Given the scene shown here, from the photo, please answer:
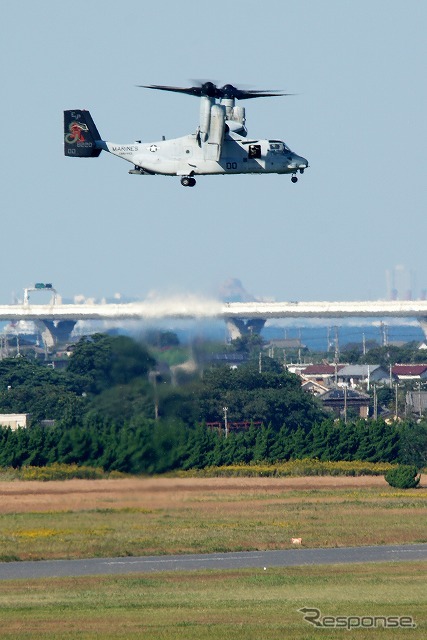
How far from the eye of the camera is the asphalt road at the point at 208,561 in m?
54.0

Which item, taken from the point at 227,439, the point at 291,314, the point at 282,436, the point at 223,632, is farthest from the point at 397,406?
the point at 223,632

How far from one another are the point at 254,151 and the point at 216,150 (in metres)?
1.58

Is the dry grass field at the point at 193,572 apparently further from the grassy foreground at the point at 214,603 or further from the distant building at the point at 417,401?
the distant building at the point at 417,401

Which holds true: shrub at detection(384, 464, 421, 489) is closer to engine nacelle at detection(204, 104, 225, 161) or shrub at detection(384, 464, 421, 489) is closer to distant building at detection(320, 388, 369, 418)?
engine nacelle at detection(204, 104, 225, 161)

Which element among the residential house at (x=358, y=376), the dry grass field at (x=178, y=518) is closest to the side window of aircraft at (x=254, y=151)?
the dry grass field at (x=178, y=518)

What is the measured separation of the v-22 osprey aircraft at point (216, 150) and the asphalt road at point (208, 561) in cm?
1508

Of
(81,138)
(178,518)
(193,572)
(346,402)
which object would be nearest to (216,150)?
(81,138)

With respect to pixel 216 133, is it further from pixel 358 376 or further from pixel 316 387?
pixel 358 376

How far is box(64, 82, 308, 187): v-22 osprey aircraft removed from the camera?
53062 millimetres

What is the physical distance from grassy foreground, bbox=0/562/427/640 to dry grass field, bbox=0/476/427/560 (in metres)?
3.14

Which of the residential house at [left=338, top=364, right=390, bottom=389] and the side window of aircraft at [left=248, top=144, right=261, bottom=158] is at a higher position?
the side window of aircraft at [left=248, top=144, right=261, bottom=158]

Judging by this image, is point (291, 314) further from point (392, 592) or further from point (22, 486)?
point (392, 592)

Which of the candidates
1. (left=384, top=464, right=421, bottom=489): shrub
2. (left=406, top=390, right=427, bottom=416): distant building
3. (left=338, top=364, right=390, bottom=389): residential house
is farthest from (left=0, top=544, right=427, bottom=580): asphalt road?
(left=338, top=364, right=390, bottom=389): residential house

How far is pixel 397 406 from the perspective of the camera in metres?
147
